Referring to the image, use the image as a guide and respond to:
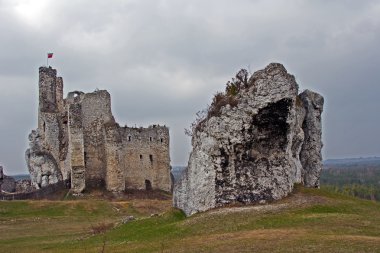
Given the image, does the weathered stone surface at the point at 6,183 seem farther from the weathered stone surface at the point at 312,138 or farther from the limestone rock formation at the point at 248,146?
the limestone rock formation at the point at 248,146

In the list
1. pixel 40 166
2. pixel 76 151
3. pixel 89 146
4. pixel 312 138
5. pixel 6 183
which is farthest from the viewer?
pixel 6 183

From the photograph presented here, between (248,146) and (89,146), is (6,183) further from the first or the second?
(248,146)

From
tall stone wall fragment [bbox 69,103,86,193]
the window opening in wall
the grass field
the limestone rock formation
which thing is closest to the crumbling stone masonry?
tall stone wall fragment [bbox 69,103,86,193]

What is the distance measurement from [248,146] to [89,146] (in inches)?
1370

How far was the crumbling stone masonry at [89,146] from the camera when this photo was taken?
61125mm

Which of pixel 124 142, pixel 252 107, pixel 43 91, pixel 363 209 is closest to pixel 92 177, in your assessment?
pixel 124 142

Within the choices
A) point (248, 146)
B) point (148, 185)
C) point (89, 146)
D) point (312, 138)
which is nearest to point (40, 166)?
point (89, 146)

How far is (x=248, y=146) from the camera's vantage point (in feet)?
100.0

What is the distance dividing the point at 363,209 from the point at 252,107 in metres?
7.71

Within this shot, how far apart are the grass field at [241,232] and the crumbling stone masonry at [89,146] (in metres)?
A: 21.7

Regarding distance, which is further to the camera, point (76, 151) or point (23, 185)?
point (23, 185)

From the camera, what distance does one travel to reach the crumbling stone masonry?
201ft

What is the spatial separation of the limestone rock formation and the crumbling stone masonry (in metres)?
30.7

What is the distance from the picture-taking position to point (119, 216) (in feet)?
157
